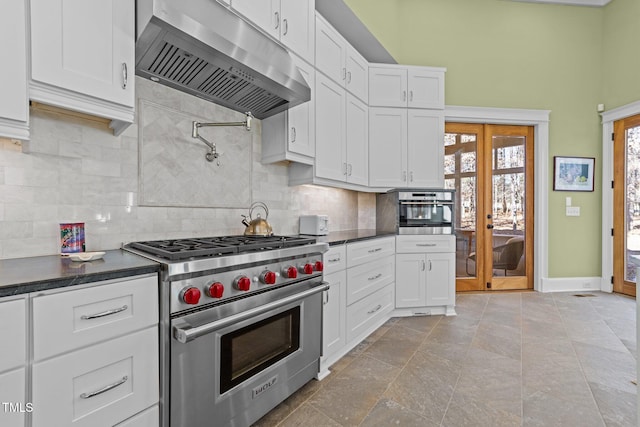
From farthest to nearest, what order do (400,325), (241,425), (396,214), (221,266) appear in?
(396,214) < (400,325) < (241,425) < (221,266)

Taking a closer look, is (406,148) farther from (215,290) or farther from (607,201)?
(607,201)

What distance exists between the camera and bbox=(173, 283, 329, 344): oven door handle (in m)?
1.27

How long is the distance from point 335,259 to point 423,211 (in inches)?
66.1

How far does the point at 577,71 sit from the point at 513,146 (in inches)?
60.3

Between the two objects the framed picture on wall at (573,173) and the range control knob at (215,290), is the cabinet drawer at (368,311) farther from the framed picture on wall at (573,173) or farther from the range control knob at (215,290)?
the framed picture on wall at (573,173)

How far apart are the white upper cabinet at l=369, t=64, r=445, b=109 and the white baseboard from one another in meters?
3.07

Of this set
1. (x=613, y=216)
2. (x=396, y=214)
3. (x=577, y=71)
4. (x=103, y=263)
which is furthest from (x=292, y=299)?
(x=577, y=71)

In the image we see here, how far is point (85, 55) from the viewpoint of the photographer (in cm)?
136

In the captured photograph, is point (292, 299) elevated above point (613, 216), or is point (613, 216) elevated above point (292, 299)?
point (613, 216)

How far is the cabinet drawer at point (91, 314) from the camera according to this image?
0.99m

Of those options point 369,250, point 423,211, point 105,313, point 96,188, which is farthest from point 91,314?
point 423,211

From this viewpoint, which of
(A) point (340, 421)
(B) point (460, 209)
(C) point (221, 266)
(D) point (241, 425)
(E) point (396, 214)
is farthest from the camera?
(B) point (460, 209)

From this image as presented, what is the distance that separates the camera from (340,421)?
174cm

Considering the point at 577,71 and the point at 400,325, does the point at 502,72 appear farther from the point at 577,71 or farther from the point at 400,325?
the point at 400,325
